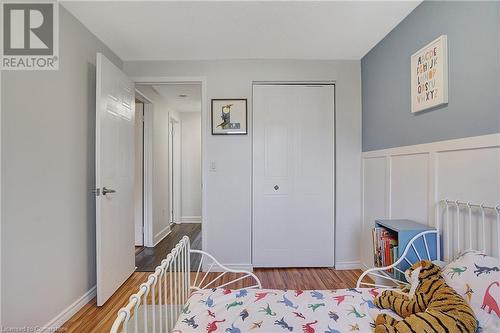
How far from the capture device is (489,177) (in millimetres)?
1336

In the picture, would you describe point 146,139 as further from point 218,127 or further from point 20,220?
point 20,220

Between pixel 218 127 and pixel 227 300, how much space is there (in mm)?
1923

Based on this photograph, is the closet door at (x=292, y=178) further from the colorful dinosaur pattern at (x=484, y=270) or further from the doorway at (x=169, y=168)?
the colorful dinosaur pattern at (x=484, y=270)

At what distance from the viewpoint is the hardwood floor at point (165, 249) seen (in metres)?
3.09

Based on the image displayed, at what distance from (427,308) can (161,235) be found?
3.83 meters

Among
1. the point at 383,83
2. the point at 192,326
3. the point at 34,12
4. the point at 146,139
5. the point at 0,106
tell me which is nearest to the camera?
the point at 192,326

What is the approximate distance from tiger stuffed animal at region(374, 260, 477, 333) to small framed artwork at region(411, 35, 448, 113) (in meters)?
1.08

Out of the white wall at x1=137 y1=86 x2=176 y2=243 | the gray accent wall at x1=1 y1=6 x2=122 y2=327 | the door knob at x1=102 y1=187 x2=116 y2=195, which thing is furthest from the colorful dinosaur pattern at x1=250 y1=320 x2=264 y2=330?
the white wall at x1=137 y1=86 x2=176 y2=243

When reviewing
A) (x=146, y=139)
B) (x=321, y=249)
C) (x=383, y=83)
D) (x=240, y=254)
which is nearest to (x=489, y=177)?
(x=383, y=83)

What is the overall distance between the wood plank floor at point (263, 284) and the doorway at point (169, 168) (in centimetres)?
58

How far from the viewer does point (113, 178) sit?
2359 mm

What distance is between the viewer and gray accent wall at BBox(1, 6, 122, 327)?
1.52 meters

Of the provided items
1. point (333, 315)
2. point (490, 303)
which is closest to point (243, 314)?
point (333, 315)

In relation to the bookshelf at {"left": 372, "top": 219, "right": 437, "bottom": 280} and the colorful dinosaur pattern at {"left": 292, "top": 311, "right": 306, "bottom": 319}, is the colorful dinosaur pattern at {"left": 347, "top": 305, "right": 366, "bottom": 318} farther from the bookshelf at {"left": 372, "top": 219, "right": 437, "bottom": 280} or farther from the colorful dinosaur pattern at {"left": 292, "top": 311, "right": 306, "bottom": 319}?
the bookshelf at {"left": 372, "top": 219, "right": 437, "bottom": 280}
